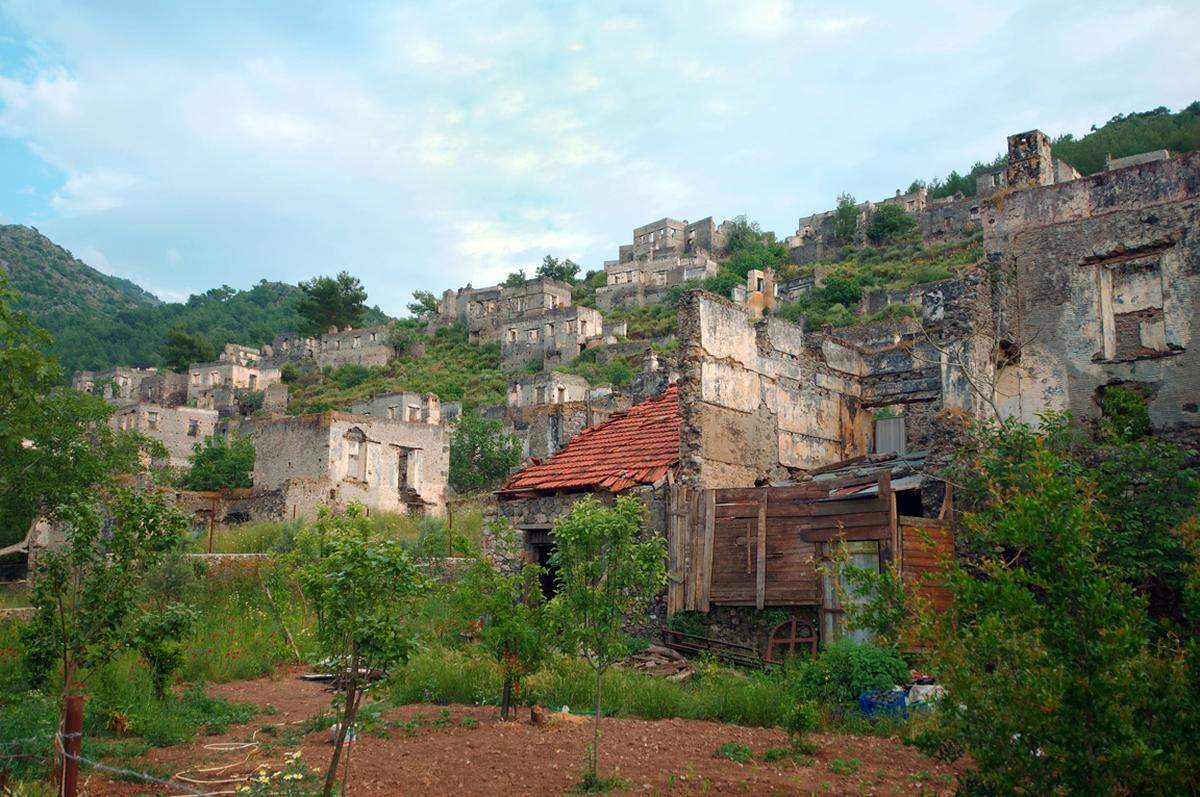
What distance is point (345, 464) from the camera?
3428 centimetres

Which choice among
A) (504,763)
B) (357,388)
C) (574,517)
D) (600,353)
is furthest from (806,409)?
(357,388)

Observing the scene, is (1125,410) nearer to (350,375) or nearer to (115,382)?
(350,375)

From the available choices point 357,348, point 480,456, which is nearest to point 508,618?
point 480,456

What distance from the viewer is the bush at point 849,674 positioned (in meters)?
11.1

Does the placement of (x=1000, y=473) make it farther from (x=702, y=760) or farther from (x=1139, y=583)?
(x=702, y=760)

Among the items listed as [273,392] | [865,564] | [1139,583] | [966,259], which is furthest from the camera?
[273,392]

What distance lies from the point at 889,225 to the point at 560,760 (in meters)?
73.8

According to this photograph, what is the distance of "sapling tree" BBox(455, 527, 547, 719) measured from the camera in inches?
421

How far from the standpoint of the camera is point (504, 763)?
9.20 meters

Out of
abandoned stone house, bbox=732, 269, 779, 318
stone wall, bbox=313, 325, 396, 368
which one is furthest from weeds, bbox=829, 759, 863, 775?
stone wall, bbox=313, 325, 396, 368

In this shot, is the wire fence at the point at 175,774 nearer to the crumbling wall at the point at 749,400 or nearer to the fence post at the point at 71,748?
the fence post at the point at 71,748

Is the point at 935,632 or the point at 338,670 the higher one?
the point at 935,632

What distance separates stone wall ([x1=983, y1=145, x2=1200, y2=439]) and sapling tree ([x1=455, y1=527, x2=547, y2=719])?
8734mm

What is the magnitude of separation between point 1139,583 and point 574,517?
280 inches
